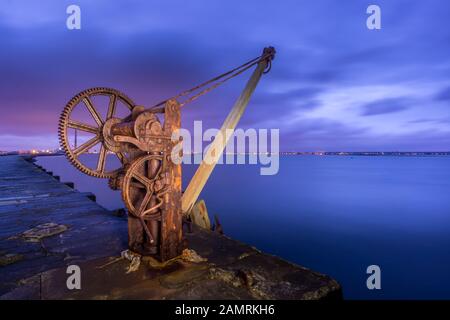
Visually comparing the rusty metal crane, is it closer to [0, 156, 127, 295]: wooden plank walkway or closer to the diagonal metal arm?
[0, 156, 127, 295]: wooden plank walkway

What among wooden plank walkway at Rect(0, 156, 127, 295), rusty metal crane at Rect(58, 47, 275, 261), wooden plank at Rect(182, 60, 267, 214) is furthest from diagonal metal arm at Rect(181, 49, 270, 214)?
rusty metal crane at Rect(58, 47, 275, 261)

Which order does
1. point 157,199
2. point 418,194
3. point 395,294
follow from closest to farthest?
point 157,199, point 395,294, point 418,194

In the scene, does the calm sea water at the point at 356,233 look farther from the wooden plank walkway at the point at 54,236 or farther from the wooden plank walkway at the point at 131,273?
the wooden plank walkway at the point at 54,236

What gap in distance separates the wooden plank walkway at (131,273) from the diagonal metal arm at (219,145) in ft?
4.69

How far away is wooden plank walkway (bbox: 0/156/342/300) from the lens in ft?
10.0

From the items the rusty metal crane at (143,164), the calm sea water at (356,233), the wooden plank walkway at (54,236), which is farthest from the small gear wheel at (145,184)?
the calm sea water at (356,233)

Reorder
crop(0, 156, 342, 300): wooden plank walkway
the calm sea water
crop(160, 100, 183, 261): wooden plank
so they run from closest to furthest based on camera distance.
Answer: crop(0, 156, 342, 300): wooden plank walkway → crop(160, 100, 183, 261): wooden plank → the calm sea water

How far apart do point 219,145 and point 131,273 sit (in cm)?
371

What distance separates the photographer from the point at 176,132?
392 cm

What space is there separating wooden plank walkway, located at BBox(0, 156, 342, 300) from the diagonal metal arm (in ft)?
4.69

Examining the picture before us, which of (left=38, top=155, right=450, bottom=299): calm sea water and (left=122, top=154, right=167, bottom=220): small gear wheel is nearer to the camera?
(left=122, top=154, right=167, bottom=220): small gear wheel

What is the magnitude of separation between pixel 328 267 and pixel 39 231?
12.0 m
